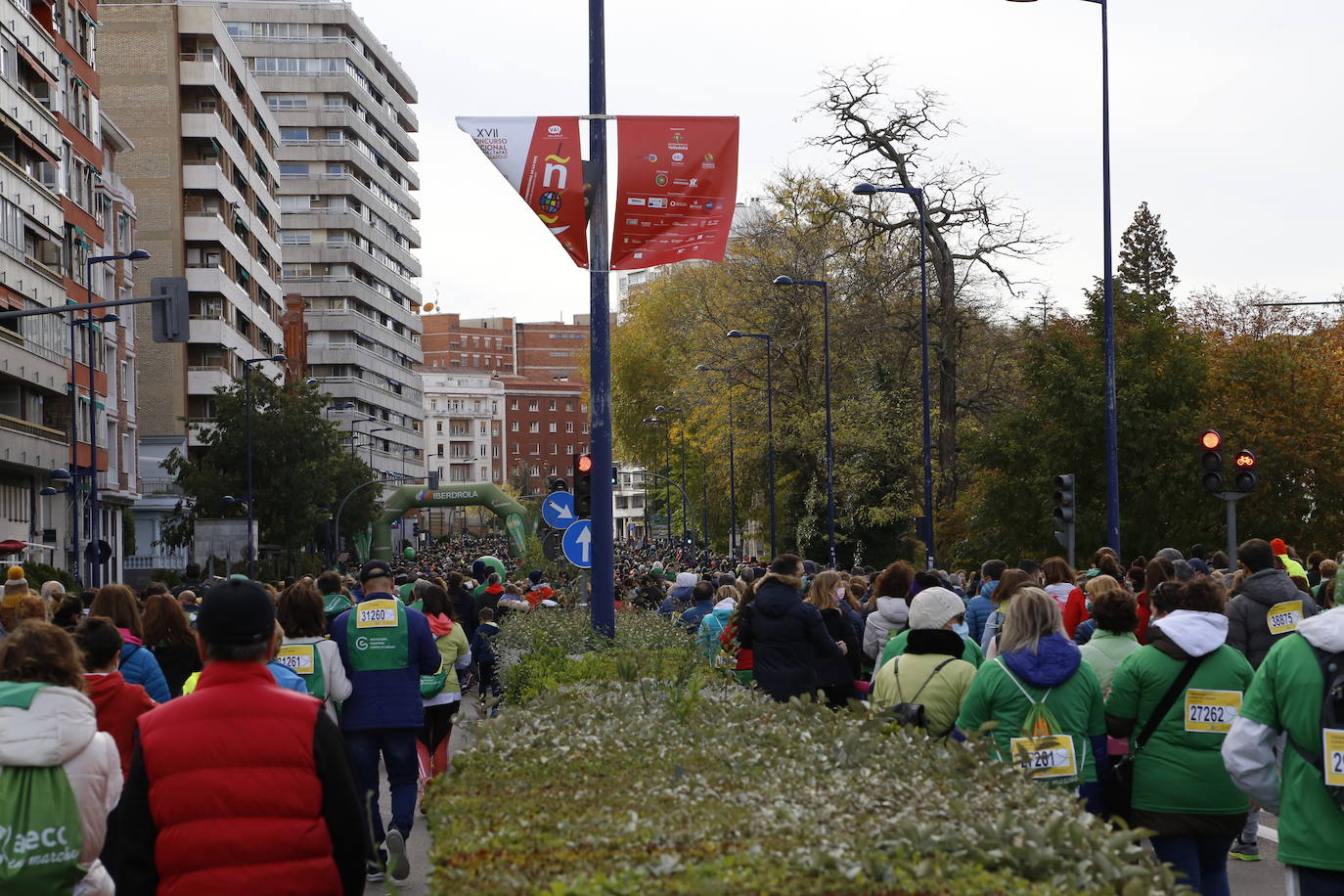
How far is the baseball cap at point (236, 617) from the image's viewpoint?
503cm

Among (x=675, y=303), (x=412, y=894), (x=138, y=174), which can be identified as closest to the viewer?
(x=412, y=894)

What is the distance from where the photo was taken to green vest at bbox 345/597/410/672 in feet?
35.0

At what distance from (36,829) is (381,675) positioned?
462 cm

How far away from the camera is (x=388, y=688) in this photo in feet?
34.9

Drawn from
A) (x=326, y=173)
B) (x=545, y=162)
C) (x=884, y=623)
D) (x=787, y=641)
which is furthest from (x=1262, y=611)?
(x=326, y=173)

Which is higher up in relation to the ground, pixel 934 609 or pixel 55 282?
pixel 55 282

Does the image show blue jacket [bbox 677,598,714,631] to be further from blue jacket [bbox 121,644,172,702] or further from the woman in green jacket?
the woman in green jacket

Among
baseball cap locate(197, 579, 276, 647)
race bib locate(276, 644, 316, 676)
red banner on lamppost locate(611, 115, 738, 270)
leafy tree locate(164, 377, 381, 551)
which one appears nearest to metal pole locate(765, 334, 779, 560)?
leafy tree locate(164, 377, 381, 551)

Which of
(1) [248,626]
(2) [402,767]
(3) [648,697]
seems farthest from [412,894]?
(1) [248,626]

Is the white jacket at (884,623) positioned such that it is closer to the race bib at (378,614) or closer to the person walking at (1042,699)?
the race bib at (378,614)

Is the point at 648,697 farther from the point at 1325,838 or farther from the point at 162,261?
the point at 162,261

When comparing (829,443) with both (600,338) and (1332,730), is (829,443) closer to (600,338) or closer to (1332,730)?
(600,338)

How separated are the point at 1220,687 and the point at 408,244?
14513cm

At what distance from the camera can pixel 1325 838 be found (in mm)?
5734
